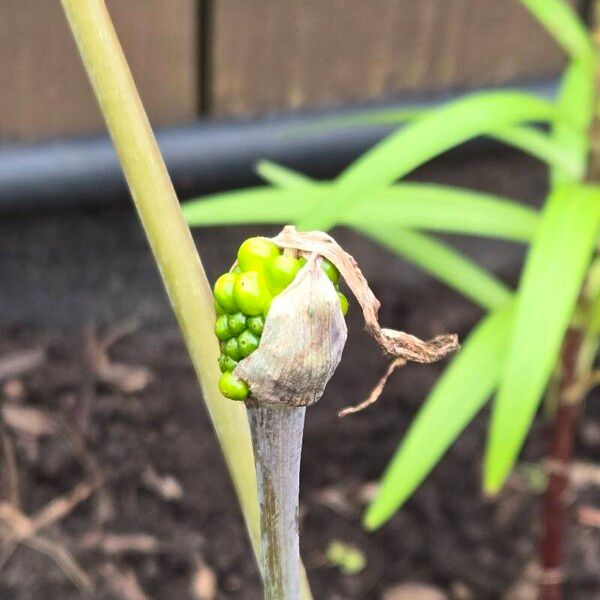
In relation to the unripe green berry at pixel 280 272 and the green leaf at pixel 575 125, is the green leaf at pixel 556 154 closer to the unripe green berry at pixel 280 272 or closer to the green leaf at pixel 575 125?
the green leaf at pixel 575 125

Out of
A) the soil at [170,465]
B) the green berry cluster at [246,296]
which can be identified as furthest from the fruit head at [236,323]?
the soil at [170,465]

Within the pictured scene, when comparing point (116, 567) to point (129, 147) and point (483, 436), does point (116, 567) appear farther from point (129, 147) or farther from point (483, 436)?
point (129, 147)

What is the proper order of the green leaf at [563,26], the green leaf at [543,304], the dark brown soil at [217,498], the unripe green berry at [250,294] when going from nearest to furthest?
the unripe green berry at [250,294]
the green leaf at [543,304]
the green leaf at [563,26]
the dark brown soil at [217,498]

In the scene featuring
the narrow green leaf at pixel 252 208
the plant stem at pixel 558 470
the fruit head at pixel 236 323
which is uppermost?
the fruit head at pixel 236 323

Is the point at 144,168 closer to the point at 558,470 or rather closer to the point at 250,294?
the point at 250,294

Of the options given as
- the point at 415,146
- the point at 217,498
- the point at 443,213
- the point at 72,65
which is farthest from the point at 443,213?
the point at 72,65

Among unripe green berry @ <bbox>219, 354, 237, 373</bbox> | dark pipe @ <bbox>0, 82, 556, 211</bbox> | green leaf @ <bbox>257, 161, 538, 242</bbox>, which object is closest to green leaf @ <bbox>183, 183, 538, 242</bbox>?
green leaf @ <bbox>257, 161, 538, 242</bbox>

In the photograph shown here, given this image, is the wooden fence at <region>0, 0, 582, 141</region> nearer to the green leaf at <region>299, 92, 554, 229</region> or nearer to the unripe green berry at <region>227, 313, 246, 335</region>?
the green leaf at <region>299, 92, 554, 229</region>
